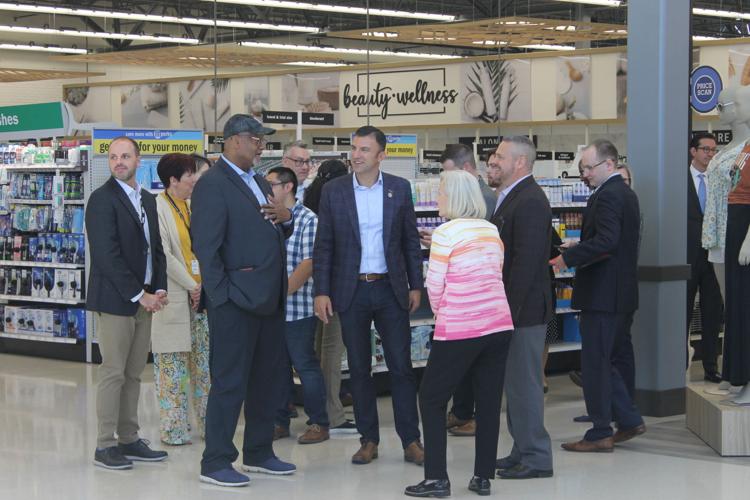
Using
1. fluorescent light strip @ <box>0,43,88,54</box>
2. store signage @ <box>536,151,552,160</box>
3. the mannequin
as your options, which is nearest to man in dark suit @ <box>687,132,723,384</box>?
the mannequin

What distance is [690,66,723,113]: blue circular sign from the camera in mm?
8719

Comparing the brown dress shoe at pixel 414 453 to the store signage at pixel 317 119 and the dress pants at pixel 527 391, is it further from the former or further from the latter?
the store signage at pixel 317 119

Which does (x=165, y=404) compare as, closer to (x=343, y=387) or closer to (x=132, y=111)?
(x=343, y=387)

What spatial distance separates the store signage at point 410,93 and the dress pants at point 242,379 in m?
13.6

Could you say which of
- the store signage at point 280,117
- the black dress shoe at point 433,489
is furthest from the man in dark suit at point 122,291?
the store signage at point 280,117

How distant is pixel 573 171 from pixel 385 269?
22.6 ft

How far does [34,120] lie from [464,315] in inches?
246

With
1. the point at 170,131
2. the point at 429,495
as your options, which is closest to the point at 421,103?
the point at 170,131

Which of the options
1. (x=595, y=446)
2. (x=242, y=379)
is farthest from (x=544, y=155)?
(x=242, y=379)

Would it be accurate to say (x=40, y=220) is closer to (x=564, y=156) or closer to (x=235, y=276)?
(x=235, y=276)

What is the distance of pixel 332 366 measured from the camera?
6.64m

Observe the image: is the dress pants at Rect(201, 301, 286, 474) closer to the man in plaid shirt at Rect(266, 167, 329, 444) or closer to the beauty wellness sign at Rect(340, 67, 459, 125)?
the man in plaid shirt at Rect(266, 167, 329, 444)

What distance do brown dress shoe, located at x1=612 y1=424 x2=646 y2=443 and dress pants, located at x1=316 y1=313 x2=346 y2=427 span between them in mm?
1548

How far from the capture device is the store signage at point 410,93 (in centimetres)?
1866
